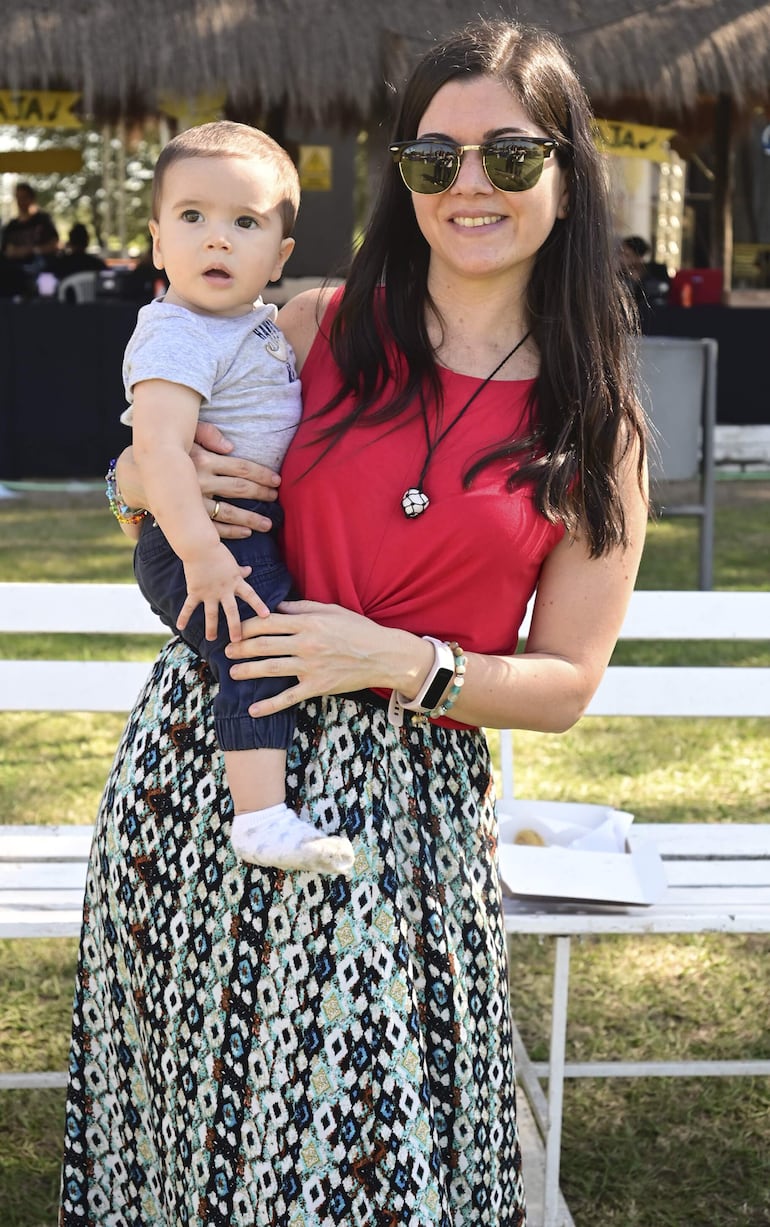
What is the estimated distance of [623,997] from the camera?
393cm

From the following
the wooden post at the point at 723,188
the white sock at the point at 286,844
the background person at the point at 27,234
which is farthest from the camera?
the background person at the point at 27,234

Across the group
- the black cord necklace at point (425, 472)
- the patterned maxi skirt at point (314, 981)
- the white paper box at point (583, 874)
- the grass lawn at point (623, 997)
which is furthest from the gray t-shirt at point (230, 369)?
the grass lawn at point (623, 997)

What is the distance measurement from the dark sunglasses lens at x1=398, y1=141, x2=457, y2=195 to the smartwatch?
23.9 inches

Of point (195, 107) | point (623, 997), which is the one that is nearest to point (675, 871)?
point (623, 997)

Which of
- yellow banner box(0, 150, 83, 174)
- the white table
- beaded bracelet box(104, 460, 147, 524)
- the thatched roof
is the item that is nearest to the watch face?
beaded bracelet box(104, 460, 147, 524)

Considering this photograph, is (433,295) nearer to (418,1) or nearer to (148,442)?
(148,442)

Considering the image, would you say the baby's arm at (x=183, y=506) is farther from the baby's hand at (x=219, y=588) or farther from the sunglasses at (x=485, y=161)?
the sunglasses at (x=485, y=161)

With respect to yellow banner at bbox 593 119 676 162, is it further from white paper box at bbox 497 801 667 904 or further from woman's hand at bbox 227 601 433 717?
woman's hand at bbox 227 601 433 717

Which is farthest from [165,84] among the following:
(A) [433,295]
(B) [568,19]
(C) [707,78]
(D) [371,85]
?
(A) [433,295]

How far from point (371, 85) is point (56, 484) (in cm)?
388

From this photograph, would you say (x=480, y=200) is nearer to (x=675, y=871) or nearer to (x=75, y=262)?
(x=675, y=871)

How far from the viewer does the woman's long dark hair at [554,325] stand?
1.95 m

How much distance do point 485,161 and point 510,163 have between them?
33 millimetres

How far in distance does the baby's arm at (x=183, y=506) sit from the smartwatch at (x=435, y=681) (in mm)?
226
